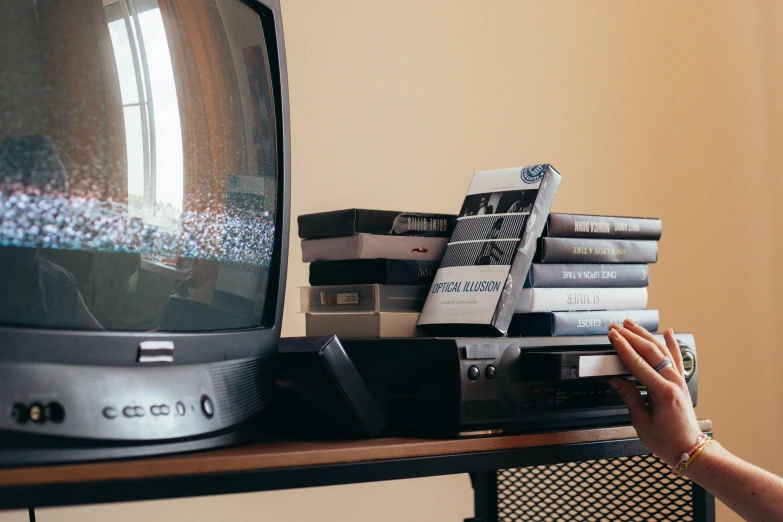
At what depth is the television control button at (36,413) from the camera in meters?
0.68

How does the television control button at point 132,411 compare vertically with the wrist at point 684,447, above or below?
above

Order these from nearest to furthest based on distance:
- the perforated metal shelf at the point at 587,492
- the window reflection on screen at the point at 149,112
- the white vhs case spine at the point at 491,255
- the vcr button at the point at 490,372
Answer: the window reflection on screen at the point at 149,112, the vcr button at the point at 490,372, the white vhs case spine at the point at 491,255, the perforated metal shelf at the point at 587,492

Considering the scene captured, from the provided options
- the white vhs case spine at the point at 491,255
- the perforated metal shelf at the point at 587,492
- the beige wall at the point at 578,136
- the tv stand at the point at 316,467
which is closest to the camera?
the tv stand at the point at 316,467

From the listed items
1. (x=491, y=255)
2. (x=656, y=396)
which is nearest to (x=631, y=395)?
(x=656, y=396)

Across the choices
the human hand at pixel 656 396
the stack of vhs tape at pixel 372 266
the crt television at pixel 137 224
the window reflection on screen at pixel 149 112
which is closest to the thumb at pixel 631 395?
the human hand at pixel 656 396

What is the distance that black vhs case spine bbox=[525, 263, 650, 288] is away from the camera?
1127 mm

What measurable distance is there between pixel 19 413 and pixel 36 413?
0.01 meters

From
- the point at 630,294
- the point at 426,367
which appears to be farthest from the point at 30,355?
the point at 630,294

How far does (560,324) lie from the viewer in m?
1.12

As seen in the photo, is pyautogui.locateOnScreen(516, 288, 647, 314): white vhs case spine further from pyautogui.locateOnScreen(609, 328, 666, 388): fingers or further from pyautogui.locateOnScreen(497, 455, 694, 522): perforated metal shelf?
pyautogui.locateOnScreen(497, 455, 694, 522): perforated metal shelf

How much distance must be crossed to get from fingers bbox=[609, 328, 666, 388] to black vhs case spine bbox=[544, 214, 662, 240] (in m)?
0.18

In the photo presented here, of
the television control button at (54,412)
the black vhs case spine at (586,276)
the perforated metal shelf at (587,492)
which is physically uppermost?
the black vhs case spine at (586,276)

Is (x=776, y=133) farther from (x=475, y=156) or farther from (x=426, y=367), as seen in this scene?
(x=426, y=367)

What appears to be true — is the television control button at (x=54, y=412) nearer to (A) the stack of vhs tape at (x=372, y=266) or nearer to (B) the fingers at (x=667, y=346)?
(A) the stack of vhs tape at (x=372, y=266)
